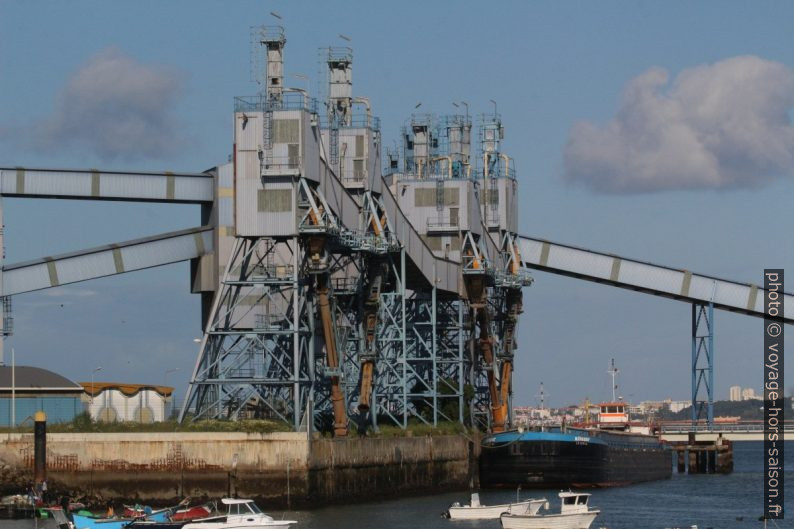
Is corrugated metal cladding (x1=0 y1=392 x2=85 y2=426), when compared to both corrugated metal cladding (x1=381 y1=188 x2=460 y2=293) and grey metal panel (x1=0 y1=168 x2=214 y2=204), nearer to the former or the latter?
grey metal panel (x1=0 y1=168 x2=214 y2=204)

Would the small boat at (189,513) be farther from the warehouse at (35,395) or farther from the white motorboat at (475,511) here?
the warehouse at (35,395)

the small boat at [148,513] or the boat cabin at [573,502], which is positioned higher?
the small boat at [148,513]

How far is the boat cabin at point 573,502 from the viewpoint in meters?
83.1

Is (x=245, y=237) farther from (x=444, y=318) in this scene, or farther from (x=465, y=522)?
(x=444, y=318)

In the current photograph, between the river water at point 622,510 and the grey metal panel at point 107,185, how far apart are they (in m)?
22.7

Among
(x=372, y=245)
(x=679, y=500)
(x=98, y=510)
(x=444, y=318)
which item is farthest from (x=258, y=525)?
(x=444, y=318)

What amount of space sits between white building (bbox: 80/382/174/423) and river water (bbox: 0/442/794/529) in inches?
1002

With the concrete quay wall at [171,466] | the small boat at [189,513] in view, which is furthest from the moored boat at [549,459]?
the small boat at [189,513]

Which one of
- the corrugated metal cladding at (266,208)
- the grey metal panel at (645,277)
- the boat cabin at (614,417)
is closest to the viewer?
the corrugated metal cladding at (266,208)

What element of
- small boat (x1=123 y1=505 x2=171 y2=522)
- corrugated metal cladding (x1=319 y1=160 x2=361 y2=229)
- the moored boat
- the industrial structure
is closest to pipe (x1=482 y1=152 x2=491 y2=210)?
the industrial structure

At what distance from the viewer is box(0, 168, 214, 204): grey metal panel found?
325 ft

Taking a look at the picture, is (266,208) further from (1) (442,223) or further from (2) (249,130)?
(1) (442,223)

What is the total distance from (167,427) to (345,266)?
20.8m

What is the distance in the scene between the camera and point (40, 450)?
8400 centimetres
